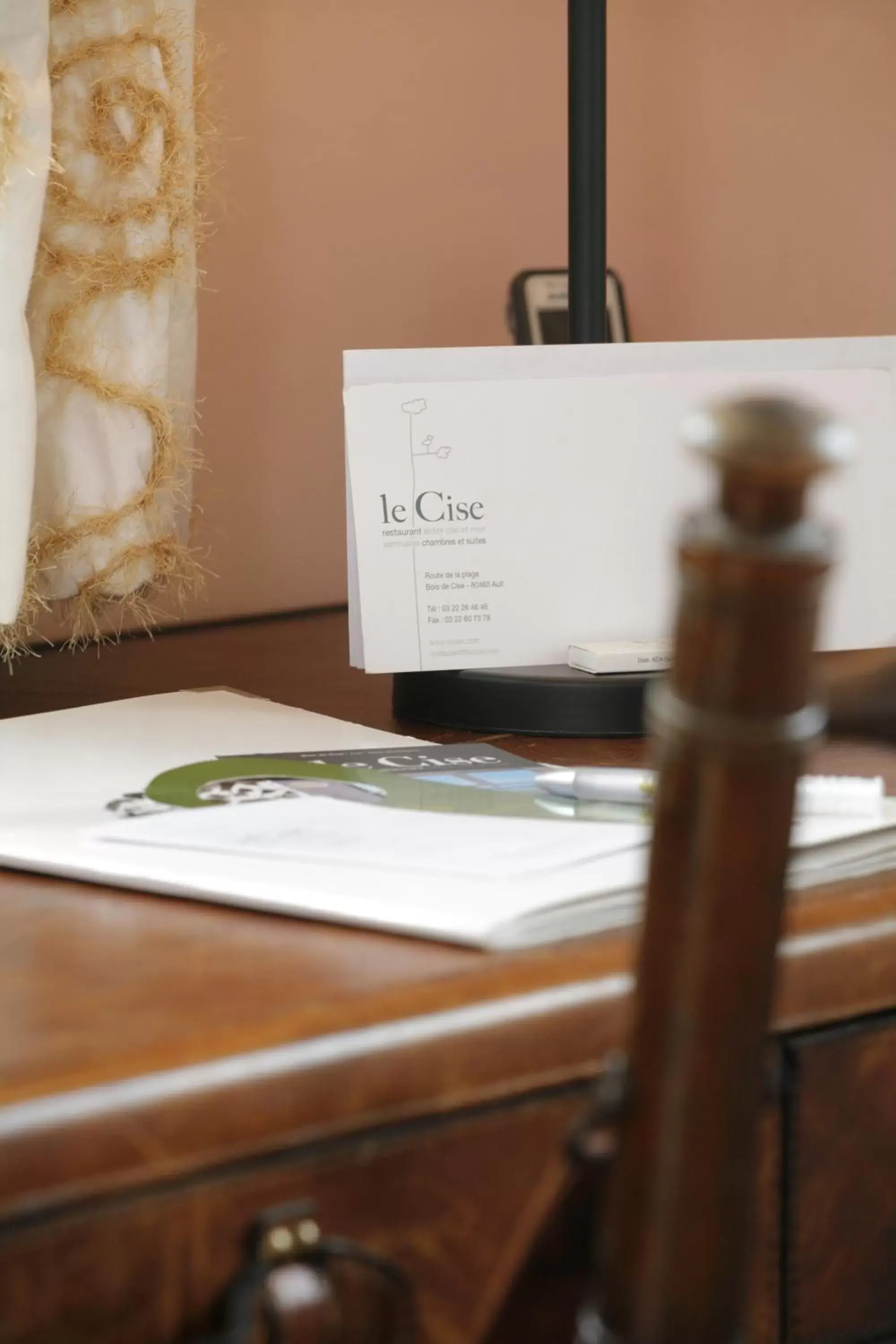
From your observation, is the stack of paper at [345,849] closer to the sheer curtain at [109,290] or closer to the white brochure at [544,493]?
the white brochure at [544,493]

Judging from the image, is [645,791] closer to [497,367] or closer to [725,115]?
[497,367]

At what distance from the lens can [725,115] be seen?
1553 mm

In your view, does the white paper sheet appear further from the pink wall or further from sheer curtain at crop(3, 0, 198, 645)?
the pink wall

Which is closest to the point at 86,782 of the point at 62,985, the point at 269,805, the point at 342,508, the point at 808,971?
the point at 269,805

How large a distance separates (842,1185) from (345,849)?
20 cm

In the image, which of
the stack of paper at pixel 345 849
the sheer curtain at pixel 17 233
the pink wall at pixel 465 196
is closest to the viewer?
the stack of paper at pixel 345 849

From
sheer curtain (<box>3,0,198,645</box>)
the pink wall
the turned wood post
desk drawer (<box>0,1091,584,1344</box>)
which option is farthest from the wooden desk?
the pink wall

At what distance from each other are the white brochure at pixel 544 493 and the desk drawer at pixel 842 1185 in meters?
0.36

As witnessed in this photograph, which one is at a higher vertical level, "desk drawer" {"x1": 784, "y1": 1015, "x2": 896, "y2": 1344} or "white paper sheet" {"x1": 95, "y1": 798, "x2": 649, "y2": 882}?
"white paper sheet" {"x1": 95, "y1": 798, "x2": 649, "y2": 882}

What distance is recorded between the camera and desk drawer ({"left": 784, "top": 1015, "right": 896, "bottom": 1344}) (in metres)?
0.49

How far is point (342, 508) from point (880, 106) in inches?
31.3

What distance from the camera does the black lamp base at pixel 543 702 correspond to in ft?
2.61

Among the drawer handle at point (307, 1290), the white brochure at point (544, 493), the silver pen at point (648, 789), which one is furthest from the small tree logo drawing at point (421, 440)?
the drawer handle at point (307, 1290)

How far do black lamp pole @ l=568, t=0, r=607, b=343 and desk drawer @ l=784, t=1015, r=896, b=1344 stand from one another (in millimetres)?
508
